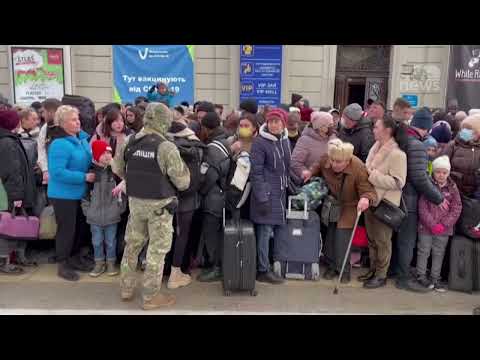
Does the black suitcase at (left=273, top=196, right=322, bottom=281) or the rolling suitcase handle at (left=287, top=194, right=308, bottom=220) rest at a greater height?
the rolling suitcase handle at (left=287, top=194, right=308, bottom=220)

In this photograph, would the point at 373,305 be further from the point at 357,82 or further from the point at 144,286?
the point at 357,82

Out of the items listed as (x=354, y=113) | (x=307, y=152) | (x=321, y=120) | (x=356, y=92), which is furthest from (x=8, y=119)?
(x=356, y=92)

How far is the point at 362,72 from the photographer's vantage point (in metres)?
12.0

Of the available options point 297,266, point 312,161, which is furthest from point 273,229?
point 312,161

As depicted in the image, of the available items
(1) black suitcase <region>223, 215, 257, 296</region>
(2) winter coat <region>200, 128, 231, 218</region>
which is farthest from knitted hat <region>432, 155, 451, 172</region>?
(2) winter coat <region>200, 128, 231, 218</region>

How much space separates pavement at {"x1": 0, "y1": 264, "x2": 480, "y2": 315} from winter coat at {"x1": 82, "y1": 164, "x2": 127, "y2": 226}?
68 cm

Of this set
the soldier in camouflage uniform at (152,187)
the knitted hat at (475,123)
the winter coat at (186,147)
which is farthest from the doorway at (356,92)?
the soldier in camouflage uniform at (152,187)

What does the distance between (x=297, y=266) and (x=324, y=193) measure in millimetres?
875

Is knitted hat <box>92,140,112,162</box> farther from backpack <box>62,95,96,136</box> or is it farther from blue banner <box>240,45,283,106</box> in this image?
blue banner <box>240,45,283,106</box>

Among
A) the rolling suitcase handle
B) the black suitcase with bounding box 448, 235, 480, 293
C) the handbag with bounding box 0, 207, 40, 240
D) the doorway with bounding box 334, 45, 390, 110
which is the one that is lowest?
the black suitcase with bounding box 448, 235, 480, 293

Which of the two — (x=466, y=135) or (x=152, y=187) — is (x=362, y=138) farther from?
(x=152, y=187)

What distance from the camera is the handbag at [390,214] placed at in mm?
4543

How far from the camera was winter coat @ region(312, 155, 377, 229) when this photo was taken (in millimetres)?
4629

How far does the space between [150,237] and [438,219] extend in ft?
9.68
